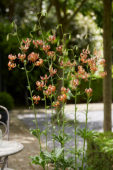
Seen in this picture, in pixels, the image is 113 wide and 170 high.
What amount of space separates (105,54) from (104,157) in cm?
286

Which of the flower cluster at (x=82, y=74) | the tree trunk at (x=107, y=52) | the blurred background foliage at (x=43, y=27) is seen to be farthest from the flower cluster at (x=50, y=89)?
the tree trunk at (x=107, y=52)

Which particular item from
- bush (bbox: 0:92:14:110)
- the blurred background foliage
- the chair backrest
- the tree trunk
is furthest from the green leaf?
bush (bbox: 0:92:14:110)

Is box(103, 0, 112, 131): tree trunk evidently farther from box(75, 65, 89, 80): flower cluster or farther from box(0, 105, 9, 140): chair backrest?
box(75, 65, 89, 80): flower cluster

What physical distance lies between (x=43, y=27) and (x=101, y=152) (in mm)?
2962

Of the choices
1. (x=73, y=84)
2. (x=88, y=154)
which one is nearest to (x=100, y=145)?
(x=88, y=154)

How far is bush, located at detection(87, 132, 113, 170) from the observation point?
326 centimetres

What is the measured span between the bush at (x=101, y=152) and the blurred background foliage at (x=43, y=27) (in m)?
1.33

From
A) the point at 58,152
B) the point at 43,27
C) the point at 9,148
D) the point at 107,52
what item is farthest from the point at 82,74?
the point at 107,52

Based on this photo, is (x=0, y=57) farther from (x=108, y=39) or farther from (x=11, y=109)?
(x=108, y=39)

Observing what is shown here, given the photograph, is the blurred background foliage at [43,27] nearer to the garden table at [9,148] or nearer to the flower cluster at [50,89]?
the flower cluster at [50,89]

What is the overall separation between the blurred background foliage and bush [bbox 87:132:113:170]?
1.33m

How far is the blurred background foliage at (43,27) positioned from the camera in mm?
5222

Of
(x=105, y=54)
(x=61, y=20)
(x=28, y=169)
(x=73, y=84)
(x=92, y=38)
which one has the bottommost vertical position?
(x=28, y=169)

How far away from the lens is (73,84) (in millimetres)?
2762
